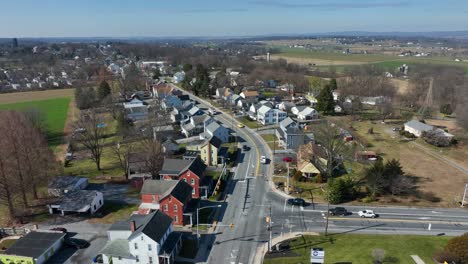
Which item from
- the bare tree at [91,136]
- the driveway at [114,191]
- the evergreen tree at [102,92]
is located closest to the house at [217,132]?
the bare tree at [91,136]

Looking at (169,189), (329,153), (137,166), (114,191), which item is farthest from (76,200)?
(329,153)

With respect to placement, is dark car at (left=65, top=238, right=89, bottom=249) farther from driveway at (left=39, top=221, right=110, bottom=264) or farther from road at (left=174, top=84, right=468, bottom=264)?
road at (left=174, top=84, right=468, bottom=264)

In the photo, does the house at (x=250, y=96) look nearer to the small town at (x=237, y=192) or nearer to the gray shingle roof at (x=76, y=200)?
the small town at (x=237, y=192)

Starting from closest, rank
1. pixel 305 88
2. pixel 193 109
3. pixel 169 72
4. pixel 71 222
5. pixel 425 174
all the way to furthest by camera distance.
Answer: pixel 71 222, pixel 425 174, pixel 193 109, pixel 305 88, pixel 169 72

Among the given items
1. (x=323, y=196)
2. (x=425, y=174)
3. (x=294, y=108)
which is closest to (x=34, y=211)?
(x=323, y=196)

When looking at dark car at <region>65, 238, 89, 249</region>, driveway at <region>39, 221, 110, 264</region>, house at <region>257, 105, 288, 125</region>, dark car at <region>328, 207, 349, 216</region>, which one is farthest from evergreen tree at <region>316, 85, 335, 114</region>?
dark car at <region>65, 238, 89, 249</region>

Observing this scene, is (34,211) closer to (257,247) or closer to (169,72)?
(257,247)
